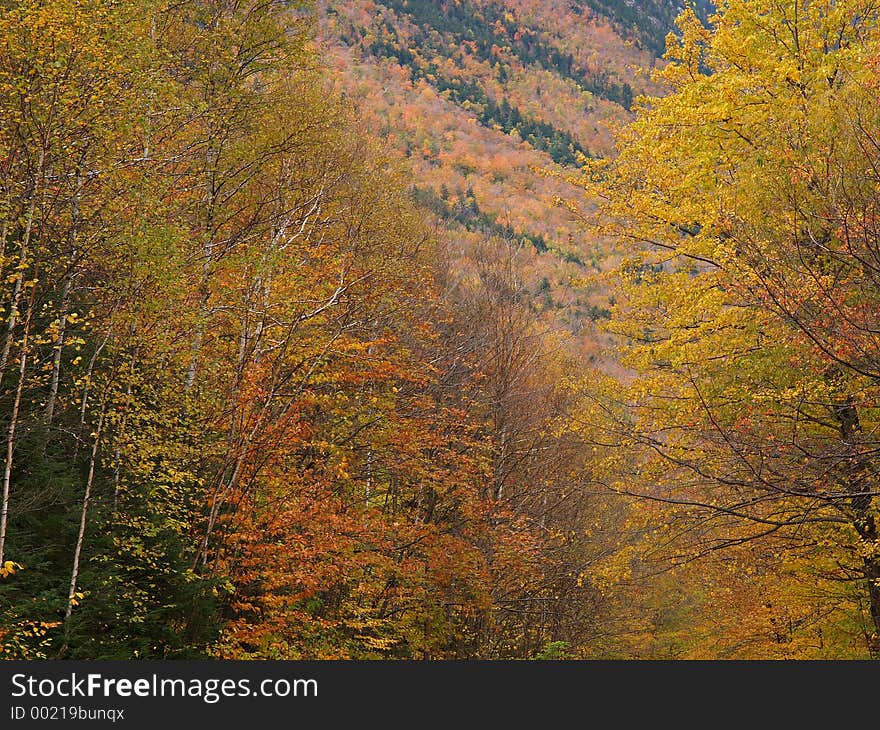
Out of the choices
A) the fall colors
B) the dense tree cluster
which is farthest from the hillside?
the dense tree cluster

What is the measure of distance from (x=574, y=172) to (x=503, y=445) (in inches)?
273

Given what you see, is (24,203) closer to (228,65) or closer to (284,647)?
(284,647)

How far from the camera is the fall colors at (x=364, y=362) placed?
30.1 ft

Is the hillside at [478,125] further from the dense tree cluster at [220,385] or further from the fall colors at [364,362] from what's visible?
the dense tree cluster at [220,385]

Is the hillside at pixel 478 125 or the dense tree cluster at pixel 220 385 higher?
the hillside at pixel 478 125

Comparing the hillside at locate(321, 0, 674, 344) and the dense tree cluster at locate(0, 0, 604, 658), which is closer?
the dense tree cluster at locate(0, 0, 604, 658)

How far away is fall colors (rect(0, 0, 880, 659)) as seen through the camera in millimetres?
9172

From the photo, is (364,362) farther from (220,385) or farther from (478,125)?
(478,125)

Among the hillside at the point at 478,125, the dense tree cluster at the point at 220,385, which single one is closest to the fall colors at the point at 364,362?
the dense tree cluster at the point at 220,385

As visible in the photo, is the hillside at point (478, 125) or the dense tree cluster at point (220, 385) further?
the hillside at point (478, 125)

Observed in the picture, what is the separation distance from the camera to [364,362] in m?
15.5

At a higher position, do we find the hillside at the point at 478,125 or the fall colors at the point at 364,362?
the hillside at the point at 478,125

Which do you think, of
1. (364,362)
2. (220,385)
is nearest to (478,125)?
(364,362)

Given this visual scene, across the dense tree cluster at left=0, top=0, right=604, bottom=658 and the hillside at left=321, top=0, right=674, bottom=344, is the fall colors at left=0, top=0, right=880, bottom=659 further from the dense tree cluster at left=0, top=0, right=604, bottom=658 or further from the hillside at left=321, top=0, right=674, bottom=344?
the hillside at left=321, top=0, right=674, bottom=344
